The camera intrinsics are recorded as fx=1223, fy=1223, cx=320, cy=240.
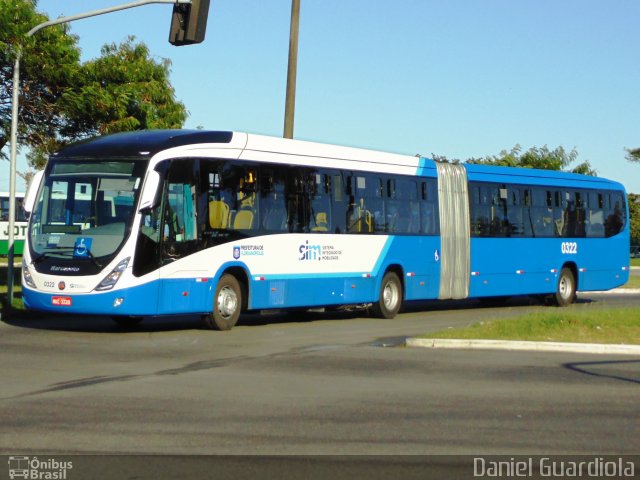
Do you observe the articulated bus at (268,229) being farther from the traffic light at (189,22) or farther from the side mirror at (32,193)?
the traffic light at (189,22)

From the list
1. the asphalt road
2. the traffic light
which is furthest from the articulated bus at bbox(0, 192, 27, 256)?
the asphalt road

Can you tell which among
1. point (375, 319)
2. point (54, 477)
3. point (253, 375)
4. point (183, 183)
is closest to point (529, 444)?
point (54, 477)

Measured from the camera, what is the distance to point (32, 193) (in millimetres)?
20750

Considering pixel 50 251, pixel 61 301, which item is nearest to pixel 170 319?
pixel 50 251

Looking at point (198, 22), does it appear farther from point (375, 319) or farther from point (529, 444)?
point (529, 444)

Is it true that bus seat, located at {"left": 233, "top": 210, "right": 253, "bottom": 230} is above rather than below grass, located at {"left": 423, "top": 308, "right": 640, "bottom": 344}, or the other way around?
above

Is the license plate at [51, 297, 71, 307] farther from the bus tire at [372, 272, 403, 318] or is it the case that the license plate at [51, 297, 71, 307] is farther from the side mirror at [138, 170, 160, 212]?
the bus tire at [372, 272, 403, 318]

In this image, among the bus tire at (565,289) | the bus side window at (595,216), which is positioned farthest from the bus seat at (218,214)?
the bus side window at (595,216)

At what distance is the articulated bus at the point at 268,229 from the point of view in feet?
64.6

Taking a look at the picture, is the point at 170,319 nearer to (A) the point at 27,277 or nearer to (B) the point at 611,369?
(A) the point at 27,277

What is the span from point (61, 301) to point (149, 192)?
2245mm

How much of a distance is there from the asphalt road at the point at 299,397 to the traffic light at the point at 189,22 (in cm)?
487

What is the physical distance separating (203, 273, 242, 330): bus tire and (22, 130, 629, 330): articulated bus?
0.09 feet

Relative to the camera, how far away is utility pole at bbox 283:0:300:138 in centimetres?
2936
